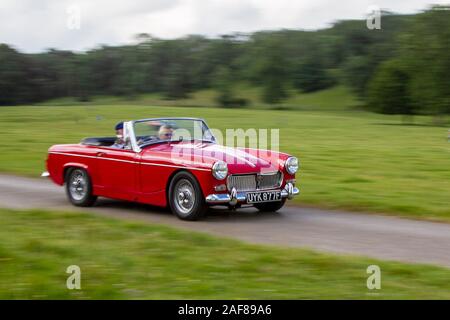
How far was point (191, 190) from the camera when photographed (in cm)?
1001

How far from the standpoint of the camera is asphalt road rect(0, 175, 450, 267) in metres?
7.94

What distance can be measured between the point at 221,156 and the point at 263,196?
0.85 m

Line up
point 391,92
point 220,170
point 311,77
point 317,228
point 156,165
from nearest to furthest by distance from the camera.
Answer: point 317,228
point 220,170
point 156,165
point 391,92
point 311,77

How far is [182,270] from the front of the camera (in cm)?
677

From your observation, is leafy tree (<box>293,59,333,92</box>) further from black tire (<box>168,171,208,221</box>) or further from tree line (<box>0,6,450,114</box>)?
black tire (<box>168,171,208,221</box>)

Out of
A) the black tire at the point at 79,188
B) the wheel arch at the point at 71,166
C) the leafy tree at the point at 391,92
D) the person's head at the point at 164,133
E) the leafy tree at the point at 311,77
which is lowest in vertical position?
the black tire at the point at 79,188

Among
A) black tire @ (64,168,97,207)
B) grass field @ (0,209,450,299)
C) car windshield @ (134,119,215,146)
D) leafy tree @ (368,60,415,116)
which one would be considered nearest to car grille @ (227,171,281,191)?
grass field @ (0,209,450,299)

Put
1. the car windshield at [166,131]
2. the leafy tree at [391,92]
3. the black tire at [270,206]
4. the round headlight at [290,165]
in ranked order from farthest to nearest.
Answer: the leafy tree at [391,92] → the car windshield at [166,131] → the black tire at [270,206] → the round headlight at [290,165]

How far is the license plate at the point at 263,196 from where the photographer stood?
32.9ft

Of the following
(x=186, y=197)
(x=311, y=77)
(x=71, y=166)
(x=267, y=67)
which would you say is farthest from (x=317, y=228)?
(x=311, y=77)

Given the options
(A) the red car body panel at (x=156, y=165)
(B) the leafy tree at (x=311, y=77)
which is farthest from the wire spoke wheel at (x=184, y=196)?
(B) the leafy tree at (x=311, y=77)

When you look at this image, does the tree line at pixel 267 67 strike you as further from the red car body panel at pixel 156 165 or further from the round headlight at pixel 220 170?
the round headlight at pixel 220 170

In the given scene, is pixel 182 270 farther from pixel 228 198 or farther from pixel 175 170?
pixel 175 170
